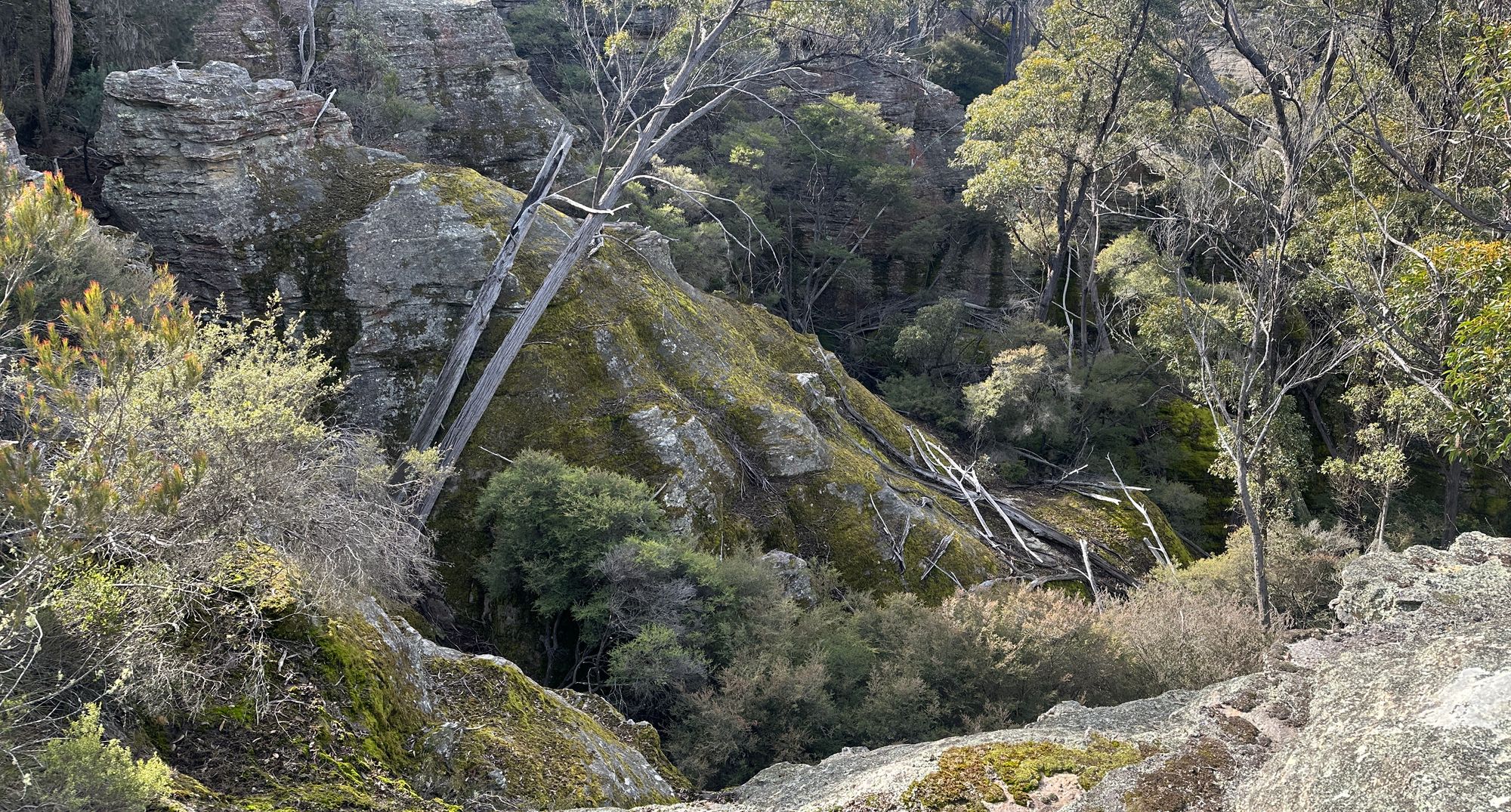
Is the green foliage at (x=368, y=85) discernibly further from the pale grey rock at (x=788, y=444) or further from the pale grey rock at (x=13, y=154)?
the pale grey rock at (x=788, y=444)

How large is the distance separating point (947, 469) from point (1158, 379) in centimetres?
777

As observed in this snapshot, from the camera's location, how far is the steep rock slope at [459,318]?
12.9 m

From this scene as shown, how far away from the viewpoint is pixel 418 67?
22.8m

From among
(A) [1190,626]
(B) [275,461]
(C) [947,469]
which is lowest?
(C) [947,469]

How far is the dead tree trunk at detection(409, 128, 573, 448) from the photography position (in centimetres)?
1256

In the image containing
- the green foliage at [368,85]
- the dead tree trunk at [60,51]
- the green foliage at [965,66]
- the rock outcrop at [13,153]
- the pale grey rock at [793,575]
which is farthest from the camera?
the green foliage at [965,66]

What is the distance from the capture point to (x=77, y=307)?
4.40 metres

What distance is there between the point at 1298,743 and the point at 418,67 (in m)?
23.2

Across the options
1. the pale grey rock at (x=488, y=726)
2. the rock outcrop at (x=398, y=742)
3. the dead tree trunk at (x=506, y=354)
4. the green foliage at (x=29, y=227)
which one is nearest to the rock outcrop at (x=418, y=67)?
the dead tree trunk at (x=506, y=354)

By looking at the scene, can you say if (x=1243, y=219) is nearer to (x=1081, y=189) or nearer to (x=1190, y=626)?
(x=1081, y=189)

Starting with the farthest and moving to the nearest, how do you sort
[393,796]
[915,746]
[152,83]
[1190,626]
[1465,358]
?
[152,83]
[1190,626]
[1465,358]
[915,746]
[393,796]

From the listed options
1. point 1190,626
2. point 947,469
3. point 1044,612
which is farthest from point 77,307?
point 947,469

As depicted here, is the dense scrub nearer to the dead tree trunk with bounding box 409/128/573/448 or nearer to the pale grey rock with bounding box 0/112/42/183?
the dead tree trunk with bounding box 409/128/573/448

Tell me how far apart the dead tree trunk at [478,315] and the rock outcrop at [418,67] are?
807 centimetres
